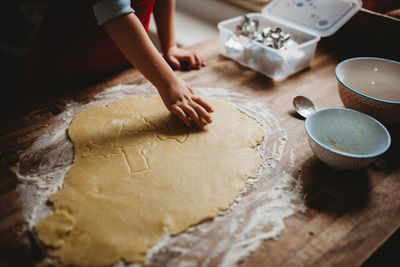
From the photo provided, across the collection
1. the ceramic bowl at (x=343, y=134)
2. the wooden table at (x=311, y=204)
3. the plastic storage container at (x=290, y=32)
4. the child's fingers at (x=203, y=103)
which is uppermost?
the plastic storage container at (x=290, y=32)

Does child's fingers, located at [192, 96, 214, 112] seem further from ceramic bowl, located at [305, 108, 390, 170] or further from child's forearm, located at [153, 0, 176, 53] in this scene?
child's forearm, located at [153, 0, 176, 53]

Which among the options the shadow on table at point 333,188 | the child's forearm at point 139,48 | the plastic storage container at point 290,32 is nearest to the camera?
the shadow on table at point 333,188

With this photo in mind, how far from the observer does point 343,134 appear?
88 centimetres

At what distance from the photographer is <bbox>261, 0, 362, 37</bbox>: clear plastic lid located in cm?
130

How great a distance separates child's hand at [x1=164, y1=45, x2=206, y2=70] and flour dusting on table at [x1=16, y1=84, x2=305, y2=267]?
40 cm

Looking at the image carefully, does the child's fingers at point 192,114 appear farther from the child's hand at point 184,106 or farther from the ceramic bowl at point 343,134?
the ceramic bowl at point 343,134

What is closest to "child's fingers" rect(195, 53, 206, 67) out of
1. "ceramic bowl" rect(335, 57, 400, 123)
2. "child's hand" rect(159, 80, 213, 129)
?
"child's hand" rect(159, 80, 213, 129)

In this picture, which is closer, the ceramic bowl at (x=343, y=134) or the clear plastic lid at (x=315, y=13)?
the ceramic bowl at (x=343, y=134)

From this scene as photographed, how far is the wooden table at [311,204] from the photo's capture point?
63cm

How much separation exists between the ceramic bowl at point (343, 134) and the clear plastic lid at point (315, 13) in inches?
23.0

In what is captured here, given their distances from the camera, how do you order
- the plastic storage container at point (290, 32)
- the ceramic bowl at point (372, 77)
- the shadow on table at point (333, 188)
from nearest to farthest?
the shadow on table at point (333, 188), the ceramic bowl at point (372, 77), the plastic storage container at point (290, 32)

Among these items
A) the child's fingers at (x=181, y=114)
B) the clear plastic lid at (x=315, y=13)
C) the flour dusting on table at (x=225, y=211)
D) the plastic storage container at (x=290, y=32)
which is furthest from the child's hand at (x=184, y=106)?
the clear plastic lid at (x=315, y=13)

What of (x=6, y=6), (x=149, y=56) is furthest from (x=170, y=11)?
(x=6, y=6)

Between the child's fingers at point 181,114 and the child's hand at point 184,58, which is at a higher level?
the child's hand at point 184,58
